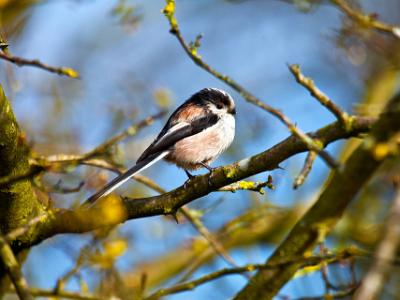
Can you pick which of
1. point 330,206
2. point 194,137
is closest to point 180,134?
point 194,137

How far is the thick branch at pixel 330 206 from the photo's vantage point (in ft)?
9.12

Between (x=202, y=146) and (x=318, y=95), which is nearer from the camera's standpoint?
(x=318, y=95)

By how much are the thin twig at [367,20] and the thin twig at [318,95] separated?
20.7 inches

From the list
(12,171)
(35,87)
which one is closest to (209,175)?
(12,171)

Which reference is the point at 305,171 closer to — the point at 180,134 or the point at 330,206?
the point at 330,206

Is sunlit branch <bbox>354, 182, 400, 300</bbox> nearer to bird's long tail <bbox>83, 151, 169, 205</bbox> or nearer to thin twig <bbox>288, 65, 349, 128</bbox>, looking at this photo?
thin twig <bbox>288, 65, 349, 128</bbox>

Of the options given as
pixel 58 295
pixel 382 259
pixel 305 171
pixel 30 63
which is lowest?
pixel 58 295

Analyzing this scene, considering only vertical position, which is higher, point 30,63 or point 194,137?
point 30,63

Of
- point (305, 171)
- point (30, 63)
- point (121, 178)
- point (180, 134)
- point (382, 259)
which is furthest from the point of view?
point (180, 134)

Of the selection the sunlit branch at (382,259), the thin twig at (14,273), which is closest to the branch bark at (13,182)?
the thin twig at (14,273)

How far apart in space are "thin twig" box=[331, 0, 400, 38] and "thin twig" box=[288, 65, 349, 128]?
525 millimetres

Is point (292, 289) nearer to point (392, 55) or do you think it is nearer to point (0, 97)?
point (392, 55)

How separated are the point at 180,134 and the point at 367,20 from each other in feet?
7.84

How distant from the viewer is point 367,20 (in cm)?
320
